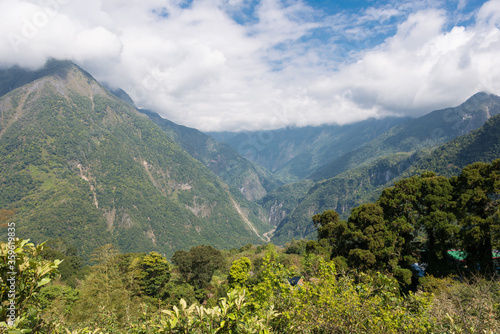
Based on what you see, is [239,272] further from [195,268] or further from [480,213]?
[480,213]

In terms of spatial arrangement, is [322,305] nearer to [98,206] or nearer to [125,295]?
[125,295]

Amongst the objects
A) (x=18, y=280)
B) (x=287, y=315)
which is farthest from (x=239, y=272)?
(x=18, y=280)

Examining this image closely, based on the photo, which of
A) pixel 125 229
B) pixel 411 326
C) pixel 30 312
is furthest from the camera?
pixel 125 229

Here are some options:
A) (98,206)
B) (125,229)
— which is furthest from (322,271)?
(98,206)

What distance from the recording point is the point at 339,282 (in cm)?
840

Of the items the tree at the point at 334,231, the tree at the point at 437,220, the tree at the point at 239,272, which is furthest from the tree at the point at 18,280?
the tree at the point at 334,231

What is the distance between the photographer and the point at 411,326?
518cm

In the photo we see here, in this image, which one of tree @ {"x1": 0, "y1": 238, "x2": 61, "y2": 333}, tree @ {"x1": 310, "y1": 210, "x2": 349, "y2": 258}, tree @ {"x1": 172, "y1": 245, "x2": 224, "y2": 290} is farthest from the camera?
tree @ {"x1": 172, "y1": 245, "x2": 224, "y2": 290}

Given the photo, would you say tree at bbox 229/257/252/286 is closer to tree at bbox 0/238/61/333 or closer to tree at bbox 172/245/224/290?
tree at bbox 172/245/224/290

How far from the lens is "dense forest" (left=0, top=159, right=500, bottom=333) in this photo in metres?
3.52

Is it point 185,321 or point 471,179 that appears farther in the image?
point 471,179

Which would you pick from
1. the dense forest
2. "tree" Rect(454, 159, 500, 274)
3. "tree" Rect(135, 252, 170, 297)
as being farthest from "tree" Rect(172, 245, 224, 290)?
"tree" Rect(454, 159, 500, 274)

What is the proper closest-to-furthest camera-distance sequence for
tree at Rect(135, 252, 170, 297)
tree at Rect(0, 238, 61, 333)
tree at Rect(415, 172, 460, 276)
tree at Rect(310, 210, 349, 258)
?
tree at Rect(0, 238, 61, 333)
tree at Rect(415, 172, 460, 276)
tree at Rect(310, 210, 349, 258)
tree at Rect(135, 252, 170, 297)

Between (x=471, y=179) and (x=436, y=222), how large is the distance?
4.85 metres
